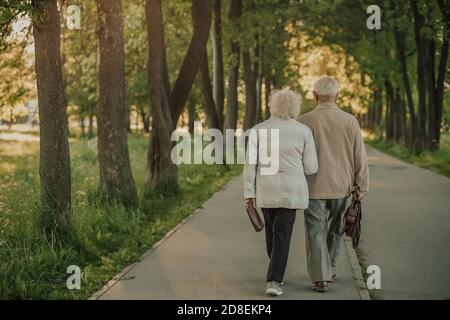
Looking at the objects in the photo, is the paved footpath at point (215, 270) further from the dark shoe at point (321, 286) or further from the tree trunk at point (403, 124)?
the tree trunk at point (403, 124)

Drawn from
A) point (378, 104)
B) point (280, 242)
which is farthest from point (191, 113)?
point (280, 242)

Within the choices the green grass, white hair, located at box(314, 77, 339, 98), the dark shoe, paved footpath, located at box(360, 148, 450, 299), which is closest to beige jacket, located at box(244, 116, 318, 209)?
white hair, located at box(314, 77, 339, 98)

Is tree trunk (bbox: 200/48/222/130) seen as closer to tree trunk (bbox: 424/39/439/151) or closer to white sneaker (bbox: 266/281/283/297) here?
tree trunk (bbox: 424/39/439/151)

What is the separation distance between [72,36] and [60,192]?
31.1 feet

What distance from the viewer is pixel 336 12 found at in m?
34.5

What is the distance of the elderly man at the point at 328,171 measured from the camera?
7633 millimetres

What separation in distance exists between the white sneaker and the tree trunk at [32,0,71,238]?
9.98 ft

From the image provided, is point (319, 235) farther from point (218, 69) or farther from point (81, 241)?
point (218, 69)

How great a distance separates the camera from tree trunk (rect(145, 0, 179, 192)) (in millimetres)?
15805

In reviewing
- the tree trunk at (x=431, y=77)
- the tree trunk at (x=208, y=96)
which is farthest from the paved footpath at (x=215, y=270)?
the tree trunk at (x=431, y=77)

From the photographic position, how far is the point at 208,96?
2509 cm

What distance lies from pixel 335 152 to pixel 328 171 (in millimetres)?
211

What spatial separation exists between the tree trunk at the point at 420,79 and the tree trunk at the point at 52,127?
21.2m

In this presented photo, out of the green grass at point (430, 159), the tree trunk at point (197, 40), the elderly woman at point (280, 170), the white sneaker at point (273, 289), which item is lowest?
the green grass at point (430, 159)
